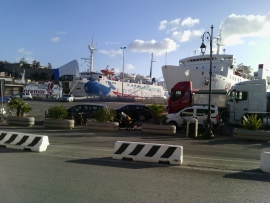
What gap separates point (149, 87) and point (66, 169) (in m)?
68.8

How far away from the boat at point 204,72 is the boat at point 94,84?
20.2 meters

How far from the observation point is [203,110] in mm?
16469

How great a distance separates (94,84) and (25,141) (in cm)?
4904

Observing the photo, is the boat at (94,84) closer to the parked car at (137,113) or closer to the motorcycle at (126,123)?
the parked car at (137,113)

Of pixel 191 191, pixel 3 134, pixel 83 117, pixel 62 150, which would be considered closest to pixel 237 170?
pixel 191 191

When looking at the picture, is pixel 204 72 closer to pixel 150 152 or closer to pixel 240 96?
pixel 240 96

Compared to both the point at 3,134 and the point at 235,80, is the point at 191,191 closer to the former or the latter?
the point at 3,134

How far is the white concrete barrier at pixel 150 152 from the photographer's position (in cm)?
755

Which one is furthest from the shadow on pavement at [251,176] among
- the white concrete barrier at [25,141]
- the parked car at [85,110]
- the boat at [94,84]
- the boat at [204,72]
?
the boat at [94,84]

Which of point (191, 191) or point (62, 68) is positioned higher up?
point (62, 68)

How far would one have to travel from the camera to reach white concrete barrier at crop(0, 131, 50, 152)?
29.2ft

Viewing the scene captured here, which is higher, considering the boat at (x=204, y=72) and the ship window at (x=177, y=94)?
the boat at (x=204, y=72)

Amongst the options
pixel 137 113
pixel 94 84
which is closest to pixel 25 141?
pixel 137 113

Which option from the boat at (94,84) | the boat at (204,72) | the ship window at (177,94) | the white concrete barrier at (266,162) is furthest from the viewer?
the boat at (94,84)
